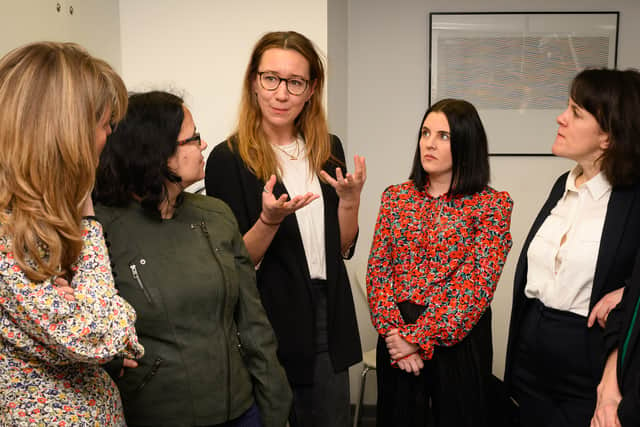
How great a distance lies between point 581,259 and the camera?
1961 millimetres

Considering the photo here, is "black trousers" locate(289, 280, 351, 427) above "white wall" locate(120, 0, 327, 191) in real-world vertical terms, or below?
below

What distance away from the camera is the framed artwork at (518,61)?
147 inches

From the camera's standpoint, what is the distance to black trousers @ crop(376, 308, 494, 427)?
7.15ft

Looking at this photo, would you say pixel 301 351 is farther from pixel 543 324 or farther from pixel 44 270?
pixel 44 270

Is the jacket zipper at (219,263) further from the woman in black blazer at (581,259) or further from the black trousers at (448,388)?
the woman in black blazer at (581,259)

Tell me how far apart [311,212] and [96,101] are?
959 millimetres

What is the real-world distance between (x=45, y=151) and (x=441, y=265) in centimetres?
142

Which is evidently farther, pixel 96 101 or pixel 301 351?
pixel 301 351

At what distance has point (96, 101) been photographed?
Result: 4.05 feet

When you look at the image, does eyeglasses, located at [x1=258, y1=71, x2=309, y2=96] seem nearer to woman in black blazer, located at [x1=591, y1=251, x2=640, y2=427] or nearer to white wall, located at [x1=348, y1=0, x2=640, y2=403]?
woman in black blazer, located at [x1=591, y1=251, x2=640, y2=427]

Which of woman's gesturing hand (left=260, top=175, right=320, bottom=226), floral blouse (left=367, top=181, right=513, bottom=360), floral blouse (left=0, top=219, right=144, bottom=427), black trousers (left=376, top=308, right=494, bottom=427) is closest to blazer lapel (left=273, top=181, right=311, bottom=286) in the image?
woman's gesturing hand (left=260, top=175, right=320, bottom=226)

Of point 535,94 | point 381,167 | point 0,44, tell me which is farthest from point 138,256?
point 535,94

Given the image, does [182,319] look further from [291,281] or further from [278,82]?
[278,82]

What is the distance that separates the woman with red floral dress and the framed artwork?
158 cm
